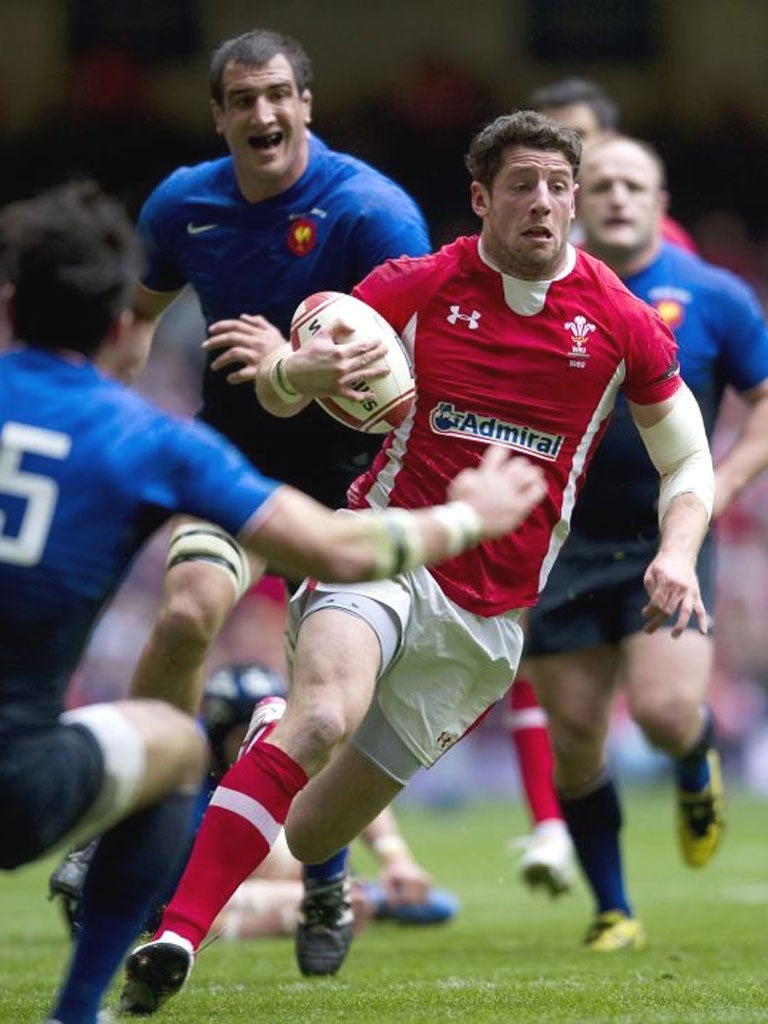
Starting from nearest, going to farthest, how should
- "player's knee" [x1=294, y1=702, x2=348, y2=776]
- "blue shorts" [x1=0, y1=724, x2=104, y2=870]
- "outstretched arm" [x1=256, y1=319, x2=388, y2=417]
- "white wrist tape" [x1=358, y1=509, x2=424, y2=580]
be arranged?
"blue shorts" [x1=0, y1=724, x2=104, y2=870], "white wrist tape" [x1=358, y1=509, x2=424, y2=580], "player's knee" [x1=294, y1=702, x2=348, y2=776], "outstretched arm" [x1=256, y1=319, x2=388, y2=417]

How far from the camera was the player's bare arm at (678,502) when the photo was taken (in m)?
5.30

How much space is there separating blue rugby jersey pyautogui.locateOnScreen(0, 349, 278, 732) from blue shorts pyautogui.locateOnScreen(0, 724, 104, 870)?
0.20ft

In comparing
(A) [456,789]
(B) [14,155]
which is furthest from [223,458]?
(B) [14,155]

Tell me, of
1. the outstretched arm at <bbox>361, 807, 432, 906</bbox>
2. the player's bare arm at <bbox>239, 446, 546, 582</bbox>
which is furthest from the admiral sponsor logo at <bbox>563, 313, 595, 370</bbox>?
the outstretched arm at <bbox>361, 807, 432, 906</bbox>

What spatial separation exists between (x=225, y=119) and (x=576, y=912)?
14.0 ft

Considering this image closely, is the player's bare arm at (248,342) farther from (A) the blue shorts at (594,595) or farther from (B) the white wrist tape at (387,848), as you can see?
(B) the white wrist tape at (387,848)

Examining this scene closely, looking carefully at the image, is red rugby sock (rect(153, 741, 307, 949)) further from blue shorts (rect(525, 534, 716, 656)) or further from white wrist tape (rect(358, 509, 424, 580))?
blue shorts (rect(525, 534, 716, 656))

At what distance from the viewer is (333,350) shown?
5355mm

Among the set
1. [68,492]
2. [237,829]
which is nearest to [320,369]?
[237,829]

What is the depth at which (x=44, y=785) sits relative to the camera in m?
4.10

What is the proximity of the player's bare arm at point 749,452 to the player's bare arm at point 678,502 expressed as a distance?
1.63 metres

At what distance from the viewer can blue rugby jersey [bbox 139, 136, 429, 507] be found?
658 centimetres

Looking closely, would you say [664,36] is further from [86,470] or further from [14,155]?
[86,470]

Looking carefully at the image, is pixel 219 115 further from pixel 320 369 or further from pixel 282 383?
pixel 320 369
